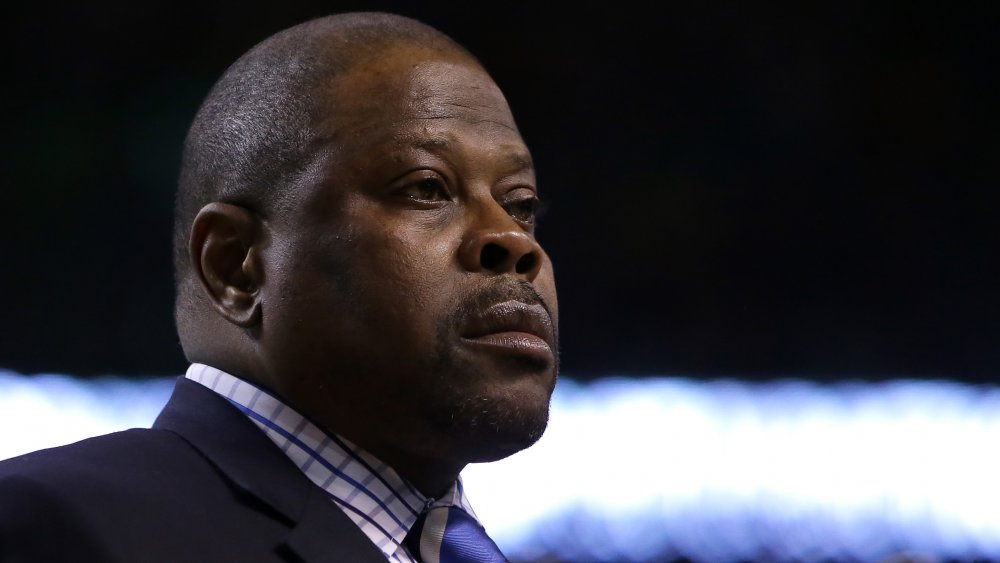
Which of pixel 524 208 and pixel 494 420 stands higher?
pixel 524 208

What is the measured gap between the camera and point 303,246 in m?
1.76

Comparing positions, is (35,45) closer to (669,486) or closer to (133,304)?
(133,304)

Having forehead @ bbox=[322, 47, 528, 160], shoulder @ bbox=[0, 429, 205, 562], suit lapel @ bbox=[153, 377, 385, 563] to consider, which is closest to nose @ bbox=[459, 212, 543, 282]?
forehead @ bbox=[322, 47, 528, 160]

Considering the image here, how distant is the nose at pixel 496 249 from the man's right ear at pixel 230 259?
313mm

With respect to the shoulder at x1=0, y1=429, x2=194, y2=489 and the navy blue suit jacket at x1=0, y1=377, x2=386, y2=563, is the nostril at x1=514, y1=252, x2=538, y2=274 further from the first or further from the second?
the shoulder at x1=0, y1=429, x2=194, y2=489

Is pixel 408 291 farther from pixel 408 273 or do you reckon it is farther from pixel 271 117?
pixel 271 117

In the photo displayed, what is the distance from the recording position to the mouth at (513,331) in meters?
1.71

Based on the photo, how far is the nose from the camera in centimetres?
175

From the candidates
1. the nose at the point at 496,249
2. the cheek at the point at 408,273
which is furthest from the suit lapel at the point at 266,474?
the nose at the point at 496,249

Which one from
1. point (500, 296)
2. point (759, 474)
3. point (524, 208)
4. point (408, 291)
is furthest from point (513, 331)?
point (759, 474)

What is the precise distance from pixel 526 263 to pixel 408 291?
0.21 meters

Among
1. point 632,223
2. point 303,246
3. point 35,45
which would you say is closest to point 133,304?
point 35,45

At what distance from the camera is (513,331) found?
5.70ft

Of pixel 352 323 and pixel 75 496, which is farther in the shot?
pixel 352 323
